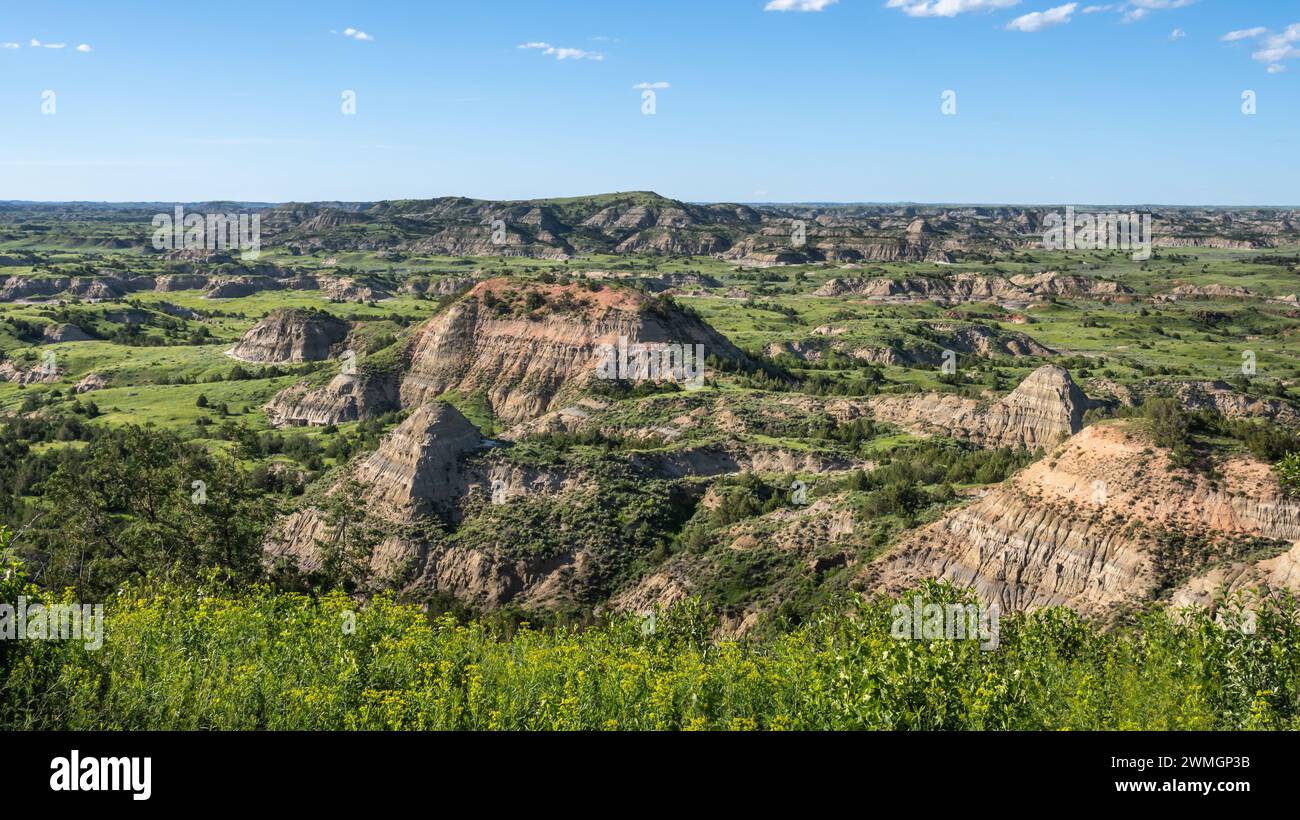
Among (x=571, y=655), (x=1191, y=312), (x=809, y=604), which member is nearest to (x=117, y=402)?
(x=809, y=604)

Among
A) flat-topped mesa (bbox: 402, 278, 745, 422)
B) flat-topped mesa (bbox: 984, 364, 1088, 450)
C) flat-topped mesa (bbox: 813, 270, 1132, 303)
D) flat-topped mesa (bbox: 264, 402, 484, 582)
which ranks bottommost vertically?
flat-topped mesa (bbox: 264, 402, 484, 582)

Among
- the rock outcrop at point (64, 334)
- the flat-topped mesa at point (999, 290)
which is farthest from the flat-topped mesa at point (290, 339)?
the flat-topped mesa at point (999, 290)

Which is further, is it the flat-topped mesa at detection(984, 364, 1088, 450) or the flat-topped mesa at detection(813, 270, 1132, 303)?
the flat-topped mesa at detection(813, 270, 1132, 303)

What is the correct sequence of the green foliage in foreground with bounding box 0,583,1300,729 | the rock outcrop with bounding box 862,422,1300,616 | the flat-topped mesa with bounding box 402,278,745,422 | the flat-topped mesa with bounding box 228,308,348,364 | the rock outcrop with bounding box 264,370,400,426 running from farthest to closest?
the flat-topped mesa with bounding box 228,308,348,364 < the rock outcrop with bounding box 264,370,400,426 < the flat-topped mesa with bounding box 402,278,745,422 < the rock outcrop with bounding box 862,422,1300,616 < the green foliage in foreground with bounding box 0,583,1300,729

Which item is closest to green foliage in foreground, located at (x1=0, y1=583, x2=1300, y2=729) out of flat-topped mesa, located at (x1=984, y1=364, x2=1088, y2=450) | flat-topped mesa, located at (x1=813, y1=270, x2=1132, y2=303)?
flat-topped mesa, located at (x1=984, y1=364, x2=1088, y2=450)

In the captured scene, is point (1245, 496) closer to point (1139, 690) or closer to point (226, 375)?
point (1139, 690)

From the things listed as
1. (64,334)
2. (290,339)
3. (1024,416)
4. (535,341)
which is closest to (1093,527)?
(1024,416)

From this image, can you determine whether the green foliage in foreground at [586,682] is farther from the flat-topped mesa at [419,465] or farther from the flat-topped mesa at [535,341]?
the flat-topped mesa at [535,341]

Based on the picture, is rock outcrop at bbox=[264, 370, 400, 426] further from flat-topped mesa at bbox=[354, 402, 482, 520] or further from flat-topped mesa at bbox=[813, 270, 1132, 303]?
flat-topped mesa at bbox=[813, 270, 1132, 303]
